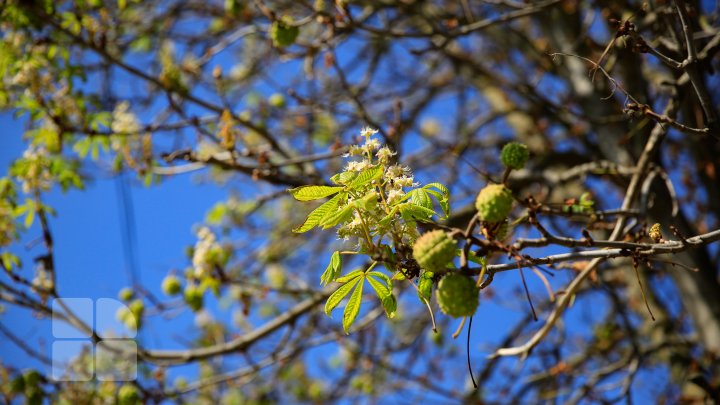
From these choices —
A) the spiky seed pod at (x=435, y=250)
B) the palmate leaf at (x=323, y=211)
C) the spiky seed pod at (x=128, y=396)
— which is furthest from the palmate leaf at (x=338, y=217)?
the spiky seed pod at (x=128, y=396)

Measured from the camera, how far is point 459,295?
53.0 inches

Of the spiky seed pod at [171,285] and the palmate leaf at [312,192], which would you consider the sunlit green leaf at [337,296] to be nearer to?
the palmate leaf at [312,192]

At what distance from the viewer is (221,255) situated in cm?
345

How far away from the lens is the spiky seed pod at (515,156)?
5.08 feet

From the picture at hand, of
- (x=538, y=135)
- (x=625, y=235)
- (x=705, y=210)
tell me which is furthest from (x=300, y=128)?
(x=625, y=235)

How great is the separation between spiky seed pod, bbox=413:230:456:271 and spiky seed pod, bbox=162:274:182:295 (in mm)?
2871

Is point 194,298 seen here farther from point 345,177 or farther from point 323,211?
point 345,177

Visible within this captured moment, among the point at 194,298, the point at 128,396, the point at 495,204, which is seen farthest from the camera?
the point at 194,298

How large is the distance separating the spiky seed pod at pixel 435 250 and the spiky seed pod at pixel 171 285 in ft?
9.42

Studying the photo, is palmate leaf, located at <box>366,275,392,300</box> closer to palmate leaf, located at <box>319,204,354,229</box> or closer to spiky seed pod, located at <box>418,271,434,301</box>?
spiky seed pod, located at <box>418,271,434,301</box>

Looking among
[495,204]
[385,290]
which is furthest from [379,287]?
[495,204]

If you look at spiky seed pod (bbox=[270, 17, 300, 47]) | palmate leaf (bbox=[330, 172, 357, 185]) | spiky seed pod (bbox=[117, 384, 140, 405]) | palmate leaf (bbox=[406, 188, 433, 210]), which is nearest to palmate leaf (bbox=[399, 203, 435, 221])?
palmate leaf (bbox=[406, 188, 433, 210])

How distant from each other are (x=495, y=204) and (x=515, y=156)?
0.99ft

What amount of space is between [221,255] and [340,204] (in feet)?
6.52
